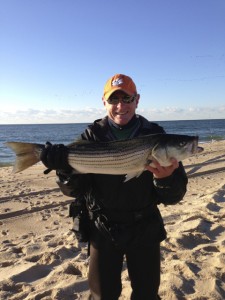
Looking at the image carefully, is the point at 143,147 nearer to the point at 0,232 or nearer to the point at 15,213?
the point at 0,232

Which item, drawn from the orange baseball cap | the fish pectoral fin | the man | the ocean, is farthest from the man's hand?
the ocean

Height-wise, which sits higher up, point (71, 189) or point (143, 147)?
point (143, 147)

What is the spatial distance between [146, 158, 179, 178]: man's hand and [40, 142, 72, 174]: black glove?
81cm

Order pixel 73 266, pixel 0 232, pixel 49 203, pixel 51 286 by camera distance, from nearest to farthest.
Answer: pixel 51 286 → pixel 73 266 → pixel 0 232 → pixel 49 203

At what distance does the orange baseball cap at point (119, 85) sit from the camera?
344 centimetres

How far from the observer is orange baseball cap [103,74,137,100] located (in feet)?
11.3

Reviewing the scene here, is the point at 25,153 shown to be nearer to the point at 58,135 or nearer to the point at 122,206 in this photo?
the point at 122,206

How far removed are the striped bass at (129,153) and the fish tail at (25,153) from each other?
1.30ft

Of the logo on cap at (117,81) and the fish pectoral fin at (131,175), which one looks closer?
the fish pectoral fin at (131,175)

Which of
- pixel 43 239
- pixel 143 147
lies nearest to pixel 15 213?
pixel 43 239

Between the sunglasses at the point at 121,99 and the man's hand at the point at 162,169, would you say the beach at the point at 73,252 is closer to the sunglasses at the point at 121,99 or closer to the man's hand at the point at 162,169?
the man's hand at the point at 162,169

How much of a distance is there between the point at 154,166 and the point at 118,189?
40 cm

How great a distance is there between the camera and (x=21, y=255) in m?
5.53

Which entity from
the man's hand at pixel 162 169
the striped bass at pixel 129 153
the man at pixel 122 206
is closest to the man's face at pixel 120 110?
the man at pixel 122 206
